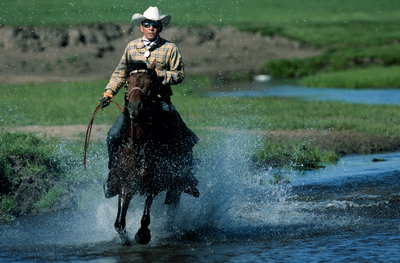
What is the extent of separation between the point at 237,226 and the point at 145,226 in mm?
1317

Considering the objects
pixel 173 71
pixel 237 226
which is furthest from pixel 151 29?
pixel 237 226

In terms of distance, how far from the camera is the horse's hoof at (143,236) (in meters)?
9.42

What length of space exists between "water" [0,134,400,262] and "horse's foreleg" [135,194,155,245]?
0.09m

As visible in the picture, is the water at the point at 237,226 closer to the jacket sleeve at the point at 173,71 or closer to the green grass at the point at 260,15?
the jacket sleeve at the point at 173,71

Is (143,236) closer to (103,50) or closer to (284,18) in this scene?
(103,50)

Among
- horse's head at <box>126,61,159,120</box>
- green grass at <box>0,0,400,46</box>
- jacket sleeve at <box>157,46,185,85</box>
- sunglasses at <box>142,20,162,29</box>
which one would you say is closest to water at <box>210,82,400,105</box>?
green grass at <box>0,0,400,46</box>

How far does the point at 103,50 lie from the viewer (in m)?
30.9

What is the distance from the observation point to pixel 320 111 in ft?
63.9

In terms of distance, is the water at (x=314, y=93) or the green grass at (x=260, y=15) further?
the green grass at (x=260, y=15)

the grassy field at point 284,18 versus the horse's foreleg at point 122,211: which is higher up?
the grassy field at point 284,18

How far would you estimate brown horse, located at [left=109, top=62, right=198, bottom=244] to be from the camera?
886cm

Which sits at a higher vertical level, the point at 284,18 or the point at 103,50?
the point at 284,18

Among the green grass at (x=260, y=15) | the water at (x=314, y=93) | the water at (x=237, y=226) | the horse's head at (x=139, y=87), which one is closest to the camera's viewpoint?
the horse's head at (x=139, y=87)

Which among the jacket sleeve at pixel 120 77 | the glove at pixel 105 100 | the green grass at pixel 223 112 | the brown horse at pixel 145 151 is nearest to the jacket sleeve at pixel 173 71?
the brown horse at pixel 145 151
